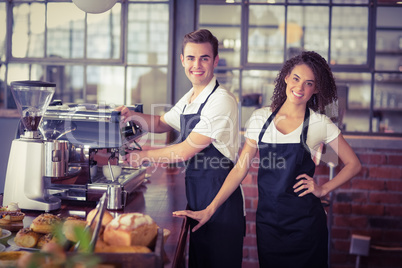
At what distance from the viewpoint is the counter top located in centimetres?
166

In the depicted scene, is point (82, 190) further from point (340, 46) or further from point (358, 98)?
point (358, 98)

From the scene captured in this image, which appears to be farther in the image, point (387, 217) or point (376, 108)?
point (376, 108)

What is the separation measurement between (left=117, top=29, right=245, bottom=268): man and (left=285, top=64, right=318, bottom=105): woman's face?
29cm

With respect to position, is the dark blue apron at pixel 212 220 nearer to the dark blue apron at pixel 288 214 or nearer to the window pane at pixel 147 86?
the dark blue apron at pixel 288 214

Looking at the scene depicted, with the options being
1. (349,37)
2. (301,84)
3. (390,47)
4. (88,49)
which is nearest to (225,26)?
(349,37)

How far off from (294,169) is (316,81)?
410 millimetres

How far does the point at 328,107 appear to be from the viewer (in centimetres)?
220

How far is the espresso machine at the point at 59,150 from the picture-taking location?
184 centimetres

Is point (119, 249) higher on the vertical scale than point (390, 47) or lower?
lower

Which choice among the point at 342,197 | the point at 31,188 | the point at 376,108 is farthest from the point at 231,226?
the point at 376,108

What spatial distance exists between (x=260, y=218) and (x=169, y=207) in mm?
434

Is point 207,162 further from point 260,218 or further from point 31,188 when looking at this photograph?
point 31,188

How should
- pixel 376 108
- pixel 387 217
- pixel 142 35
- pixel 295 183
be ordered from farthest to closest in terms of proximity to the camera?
pixel 142 35 < pixel 376 108 < pixel 387 217 < pixel 295 183

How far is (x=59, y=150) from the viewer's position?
1843 mm
